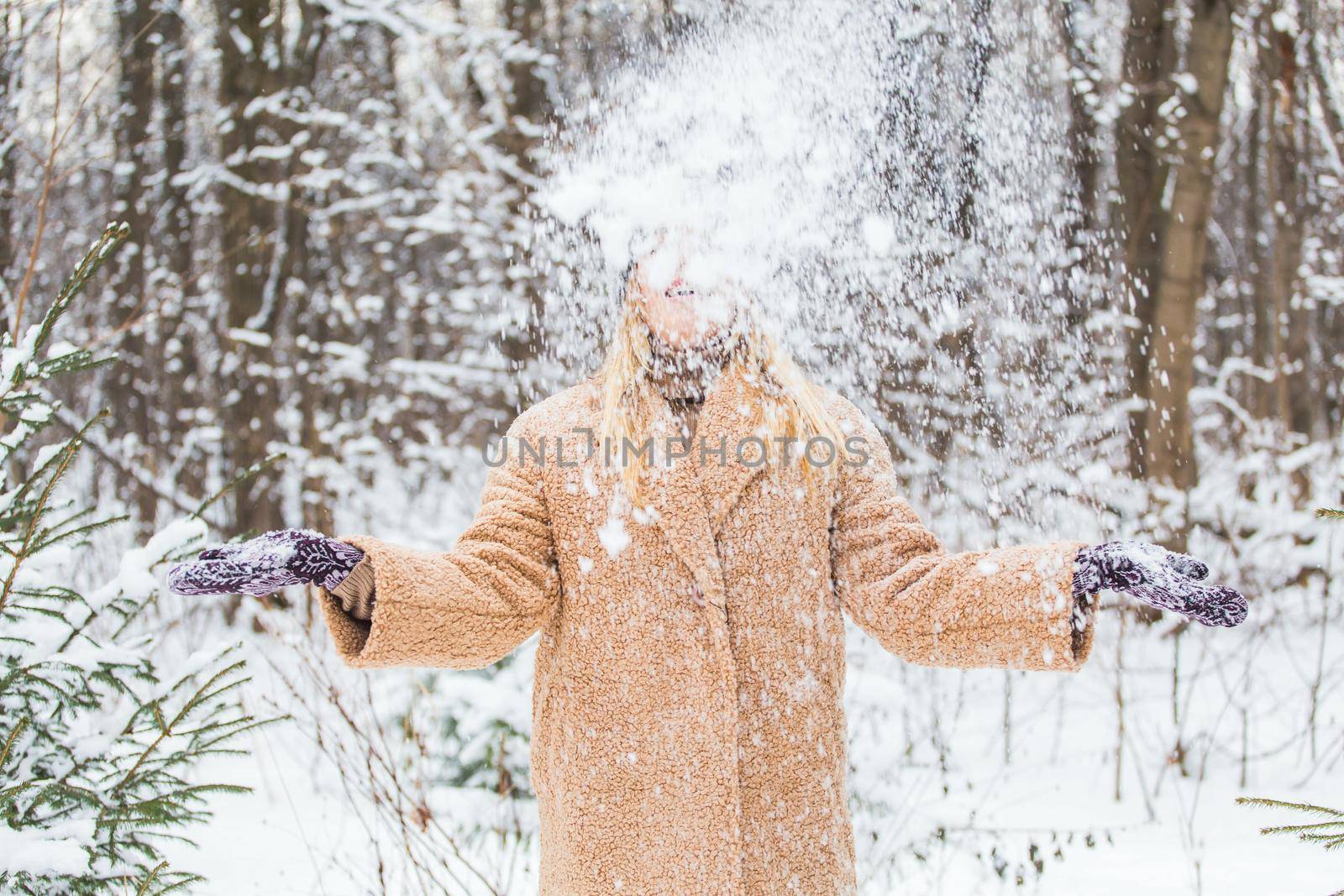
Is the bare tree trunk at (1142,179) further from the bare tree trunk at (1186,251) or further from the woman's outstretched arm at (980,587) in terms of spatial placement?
the woman's outstretched arm at (980,587)

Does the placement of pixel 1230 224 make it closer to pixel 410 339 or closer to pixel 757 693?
pixel 410 339

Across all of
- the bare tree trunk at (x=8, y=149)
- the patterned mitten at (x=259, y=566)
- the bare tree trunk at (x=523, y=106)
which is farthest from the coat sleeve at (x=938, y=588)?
the bare tree trunk at (x=523, y=106)

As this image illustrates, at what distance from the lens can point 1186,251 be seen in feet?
19.0

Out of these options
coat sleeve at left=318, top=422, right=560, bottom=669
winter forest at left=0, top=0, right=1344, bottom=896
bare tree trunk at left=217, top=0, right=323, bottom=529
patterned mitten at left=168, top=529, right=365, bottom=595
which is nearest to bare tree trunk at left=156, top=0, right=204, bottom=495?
winter forest at left=0, top=0, right=1344, bottom=896

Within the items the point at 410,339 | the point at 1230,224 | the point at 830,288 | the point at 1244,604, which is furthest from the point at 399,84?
the point at 1230,224

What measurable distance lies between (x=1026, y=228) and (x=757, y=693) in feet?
11.7

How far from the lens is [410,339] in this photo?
11.5 m

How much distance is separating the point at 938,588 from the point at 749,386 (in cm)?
55

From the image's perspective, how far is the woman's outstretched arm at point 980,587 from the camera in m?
1.58

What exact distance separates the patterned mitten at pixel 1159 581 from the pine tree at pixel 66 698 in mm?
1625

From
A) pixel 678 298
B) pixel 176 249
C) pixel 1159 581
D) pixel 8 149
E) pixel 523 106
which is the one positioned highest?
pixel 523 106

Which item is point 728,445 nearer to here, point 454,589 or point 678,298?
point 678,298

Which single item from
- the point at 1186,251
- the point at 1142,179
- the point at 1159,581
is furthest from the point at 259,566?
the point at 1142,179

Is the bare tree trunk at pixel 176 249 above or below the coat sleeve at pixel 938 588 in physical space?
above
